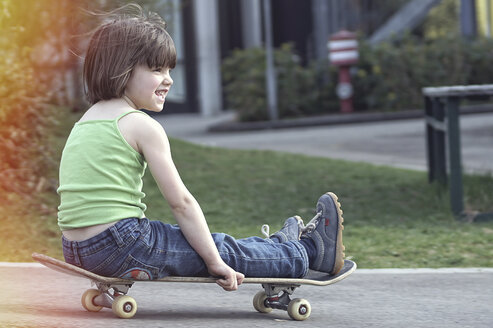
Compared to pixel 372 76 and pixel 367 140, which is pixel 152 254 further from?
pixel 372 76

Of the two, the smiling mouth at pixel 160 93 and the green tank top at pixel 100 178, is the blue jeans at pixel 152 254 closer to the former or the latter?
the green tank top at pixel 100 178

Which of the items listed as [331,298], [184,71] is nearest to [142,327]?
[331,298]

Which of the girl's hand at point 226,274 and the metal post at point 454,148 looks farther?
the metal post at point 454,148

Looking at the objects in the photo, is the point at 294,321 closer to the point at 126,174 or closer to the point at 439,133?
the point at 126,174

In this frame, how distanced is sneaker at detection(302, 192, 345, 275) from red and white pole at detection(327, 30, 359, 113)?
13781 millimetres

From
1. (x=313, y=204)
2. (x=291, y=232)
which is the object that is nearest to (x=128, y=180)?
(x=291, y=232)

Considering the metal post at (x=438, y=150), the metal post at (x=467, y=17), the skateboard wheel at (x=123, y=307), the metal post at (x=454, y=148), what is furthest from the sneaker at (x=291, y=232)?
the metal post at (x=467, y=17)

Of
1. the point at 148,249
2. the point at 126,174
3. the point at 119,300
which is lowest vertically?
the point at 119,300

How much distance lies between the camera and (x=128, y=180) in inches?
129

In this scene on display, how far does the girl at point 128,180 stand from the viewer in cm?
324

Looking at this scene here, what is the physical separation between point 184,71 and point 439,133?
A: 14.7 m

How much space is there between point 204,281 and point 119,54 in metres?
0.91

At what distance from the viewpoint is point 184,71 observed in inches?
864

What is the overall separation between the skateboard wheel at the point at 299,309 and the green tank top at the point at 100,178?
73cm
